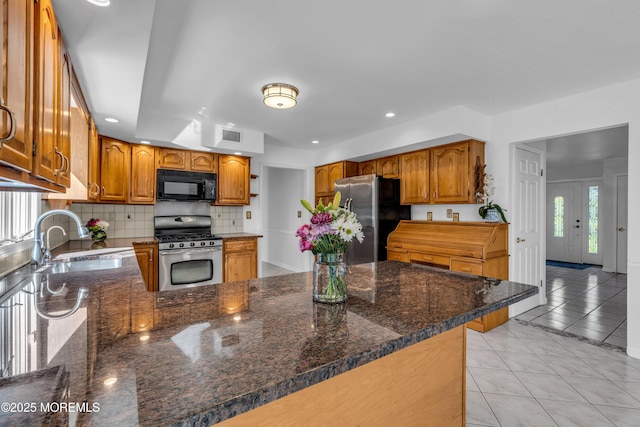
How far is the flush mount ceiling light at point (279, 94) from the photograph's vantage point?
277 centimetres

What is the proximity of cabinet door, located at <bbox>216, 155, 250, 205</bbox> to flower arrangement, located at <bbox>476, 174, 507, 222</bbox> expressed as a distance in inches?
124

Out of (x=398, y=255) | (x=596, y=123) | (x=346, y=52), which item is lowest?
(x=398, y=255)

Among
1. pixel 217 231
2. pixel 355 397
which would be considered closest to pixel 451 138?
pixel 355 397

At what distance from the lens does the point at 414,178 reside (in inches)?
162

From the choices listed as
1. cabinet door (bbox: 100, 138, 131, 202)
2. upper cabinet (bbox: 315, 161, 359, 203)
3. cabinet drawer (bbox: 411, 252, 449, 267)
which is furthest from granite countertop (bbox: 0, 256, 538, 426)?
upper cabinet (bbox: 315, 161, 359, 203)

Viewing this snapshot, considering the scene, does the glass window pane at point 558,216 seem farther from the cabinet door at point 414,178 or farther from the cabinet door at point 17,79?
the cabinet door at point 17,79

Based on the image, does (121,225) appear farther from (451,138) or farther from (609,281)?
(609,281)

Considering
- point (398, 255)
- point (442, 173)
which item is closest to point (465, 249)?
point (398, 255)

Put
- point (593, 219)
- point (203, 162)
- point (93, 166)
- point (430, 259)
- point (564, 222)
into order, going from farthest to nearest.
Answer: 1. point (564, 222)
2. point (593, 219)
3. point (203, 162)
4. point (430, 259)
5. point (93, 166)

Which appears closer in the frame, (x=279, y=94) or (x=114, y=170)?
(x=279, y=94)

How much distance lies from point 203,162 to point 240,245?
1.28 meters

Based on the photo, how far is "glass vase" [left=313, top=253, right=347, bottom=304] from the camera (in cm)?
115

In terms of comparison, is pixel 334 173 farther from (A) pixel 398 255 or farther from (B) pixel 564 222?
(B) pixel 564 222

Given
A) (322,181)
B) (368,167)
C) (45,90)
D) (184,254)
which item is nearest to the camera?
(45,90)
